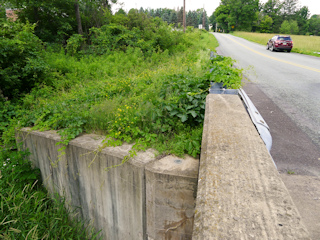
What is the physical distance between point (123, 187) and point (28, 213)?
1.84 meters

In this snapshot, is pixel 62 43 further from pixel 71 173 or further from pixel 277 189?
pixel 277 189

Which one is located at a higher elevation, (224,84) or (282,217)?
(224,84)

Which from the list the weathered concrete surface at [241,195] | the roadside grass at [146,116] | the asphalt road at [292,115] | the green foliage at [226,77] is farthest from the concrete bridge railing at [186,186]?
the asphalt road at [292,115]

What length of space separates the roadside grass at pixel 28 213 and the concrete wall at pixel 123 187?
10.8 inches

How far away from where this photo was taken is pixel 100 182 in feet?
11.6

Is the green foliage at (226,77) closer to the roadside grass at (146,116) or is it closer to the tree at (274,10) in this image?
the roadside grass at (146,116)

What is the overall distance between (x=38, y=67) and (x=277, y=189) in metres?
8.55

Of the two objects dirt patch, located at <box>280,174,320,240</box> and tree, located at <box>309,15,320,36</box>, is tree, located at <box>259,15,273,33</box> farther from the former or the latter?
dirt patch, located at <box>280,174,320,240</box>

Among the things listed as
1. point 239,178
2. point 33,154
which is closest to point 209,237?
point 239,178

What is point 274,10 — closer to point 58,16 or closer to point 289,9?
point 289,9

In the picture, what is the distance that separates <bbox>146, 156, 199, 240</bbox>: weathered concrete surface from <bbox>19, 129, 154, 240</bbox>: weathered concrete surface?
6.7 inches

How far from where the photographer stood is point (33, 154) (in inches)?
194

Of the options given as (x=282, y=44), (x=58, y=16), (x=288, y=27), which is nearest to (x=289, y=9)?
(x=288, y=27)

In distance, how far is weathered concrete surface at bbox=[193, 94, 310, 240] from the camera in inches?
44.2
